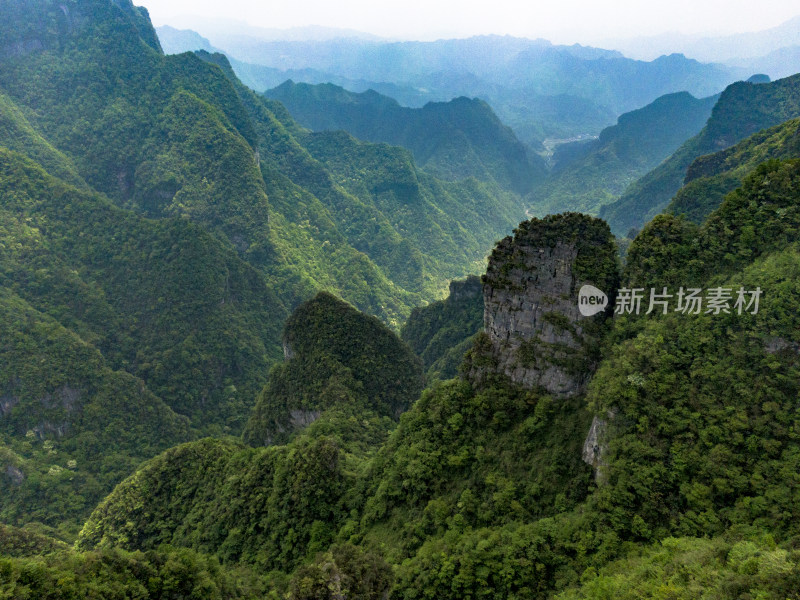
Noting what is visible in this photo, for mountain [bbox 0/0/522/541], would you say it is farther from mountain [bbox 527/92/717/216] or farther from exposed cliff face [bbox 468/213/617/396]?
mountain [bbox 527/92/717/216]

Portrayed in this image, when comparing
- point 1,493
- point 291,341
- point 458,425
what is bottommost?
point 1,493

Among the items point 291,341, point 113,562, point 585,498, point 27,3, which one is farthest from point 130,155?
point 585,498

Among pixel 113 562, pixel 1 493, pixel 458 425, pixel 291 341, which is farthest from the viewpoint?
pixel 291 341

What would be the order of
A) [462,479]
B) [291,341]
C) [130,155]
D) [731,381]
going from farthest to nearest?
[130,155] < [291,341] < [462,479] < [731,381]

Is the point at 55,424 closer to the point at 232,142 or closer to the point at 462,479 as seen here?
the point at 462,479

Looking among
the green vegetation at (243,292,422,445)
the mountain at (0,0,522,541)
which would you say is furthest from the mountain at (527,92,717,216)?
the green vegetation at (243,292,422,445)

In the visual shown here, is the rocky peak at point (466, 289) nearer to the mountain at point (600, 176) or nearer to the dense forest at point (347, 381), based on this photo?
the dense forest at point (347, 381)
